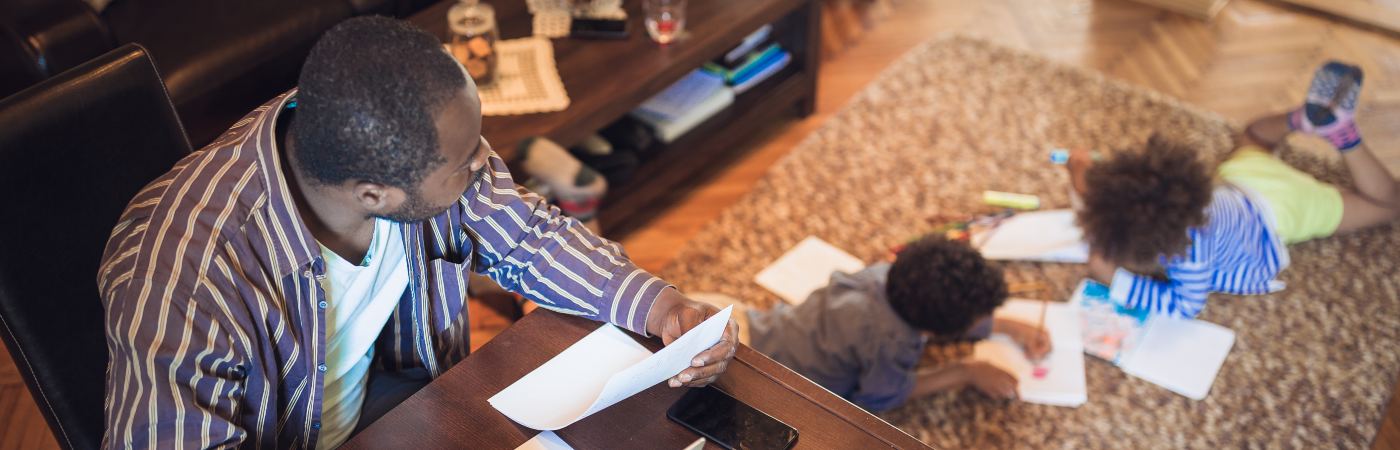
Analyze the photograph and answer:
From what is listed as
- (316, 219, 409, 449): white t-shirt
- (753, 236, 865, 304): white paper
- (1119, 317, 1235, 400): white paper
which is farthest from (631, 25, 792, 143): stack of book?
(316, 219, 409, 449): white t-shirt

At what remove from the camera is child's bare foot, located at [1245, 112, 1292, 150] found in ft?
8.24

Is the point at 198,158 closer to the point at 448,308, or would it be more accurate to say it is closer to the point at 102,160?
the point at 102,160

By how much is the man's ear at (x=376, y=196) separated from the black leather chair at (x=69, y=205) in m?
0.31

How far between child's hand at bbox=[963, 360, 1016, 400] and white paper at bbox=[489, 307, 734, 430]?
1000 mm

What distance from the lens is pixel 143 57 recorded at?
1.16 m

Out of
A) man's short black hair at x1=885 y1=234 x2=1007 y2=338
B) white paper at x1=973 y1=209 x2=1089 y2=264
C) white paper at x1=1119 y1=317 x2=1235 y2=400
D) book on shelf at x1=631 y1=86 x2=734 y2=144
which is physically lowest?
white paper at x1=1119 y1=317 x2=1235 y2=400

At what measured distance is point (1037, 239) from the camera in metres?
2.37

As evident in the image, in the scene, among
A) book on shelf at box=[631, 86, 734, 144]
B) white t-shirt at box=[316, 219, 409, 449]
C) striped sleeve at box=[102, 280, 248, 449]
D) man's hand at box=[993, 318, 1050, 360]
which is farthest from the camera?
book on shelf at box=[631, 86, 734, 144]

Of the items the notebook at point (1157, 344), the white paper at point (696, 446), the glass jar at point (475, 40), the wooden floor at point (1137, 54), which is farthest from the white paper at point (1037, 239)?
the white paper at point (696, 446)

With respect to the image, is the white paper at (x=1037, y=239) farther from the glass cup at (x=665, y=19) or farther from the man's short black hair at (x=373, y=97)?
the man's short black hair at (x=373, y=97)

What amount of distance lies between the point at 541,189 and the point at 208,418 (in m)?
1.22

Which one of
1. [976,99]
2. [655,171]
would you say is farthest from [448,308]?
[976,99]

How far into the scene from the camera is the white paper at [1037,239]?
7.63 ft

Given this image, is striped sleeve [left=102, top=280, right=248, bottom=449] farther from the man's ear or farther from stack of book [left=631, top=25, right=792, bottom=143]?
stack of book [left=631, top=25, right=792, bottom=143]
